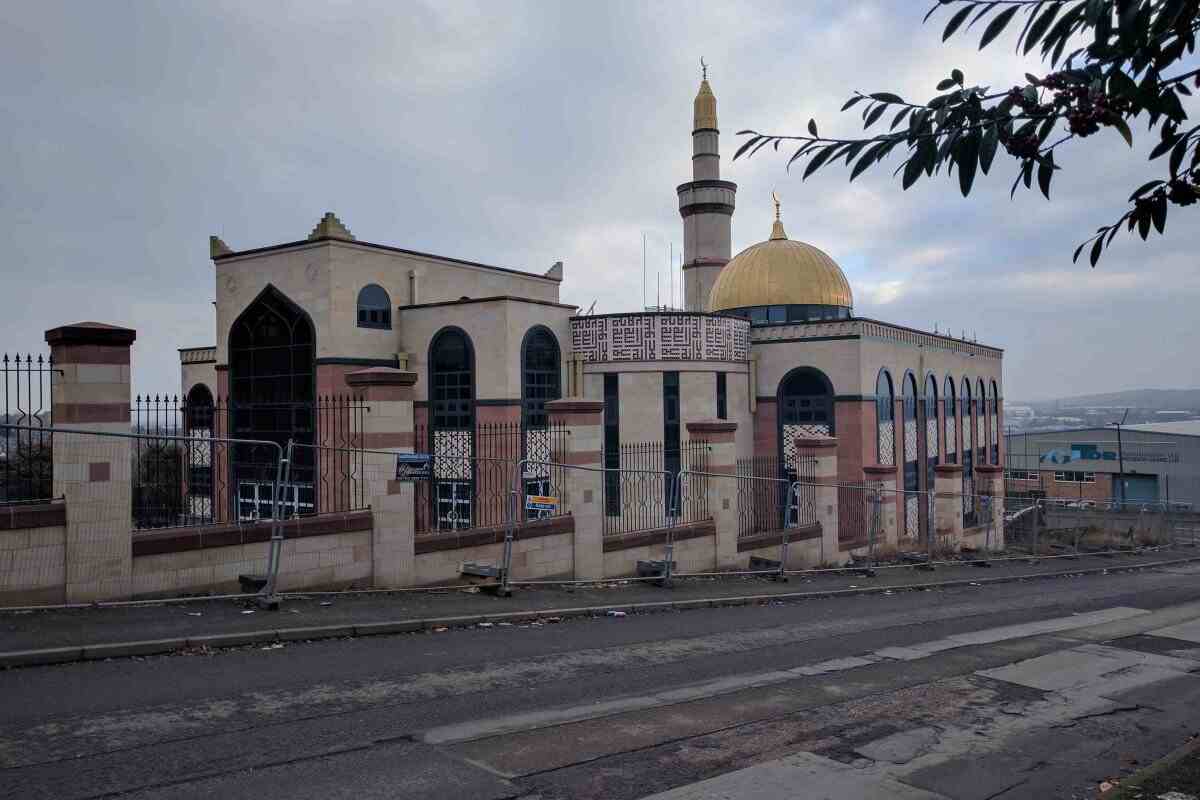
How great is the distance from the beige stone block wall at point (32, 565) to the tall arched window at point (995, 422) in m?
40.2

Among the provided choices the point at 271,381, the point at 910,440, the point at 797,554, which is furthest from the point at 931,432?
the point at 271,381

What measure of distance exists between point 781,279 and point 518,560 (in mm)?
24351

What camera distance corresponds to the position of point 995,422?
42.1 m

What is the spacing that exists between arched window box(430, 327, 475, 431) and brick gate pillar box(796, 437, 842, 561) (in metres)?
10.2

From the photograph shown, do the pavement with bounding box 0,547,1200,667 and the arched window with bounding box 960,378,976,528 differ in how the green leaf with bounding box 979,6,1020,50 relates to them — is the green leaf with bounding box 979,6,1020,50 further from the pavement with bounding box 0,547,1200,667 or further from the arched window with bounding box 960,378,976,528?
the arched window with bounding box 960,378,976,528

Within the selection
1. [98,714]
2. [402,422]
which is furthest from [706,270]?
[98,714]

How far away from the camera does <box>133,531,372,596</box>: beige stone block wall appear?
945 cm

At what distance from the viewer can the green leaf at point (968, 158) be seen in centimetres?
422

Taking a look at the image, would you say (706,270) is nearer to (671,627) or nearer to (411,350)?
(411,350)

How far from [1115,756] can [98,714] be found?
23.9 ft

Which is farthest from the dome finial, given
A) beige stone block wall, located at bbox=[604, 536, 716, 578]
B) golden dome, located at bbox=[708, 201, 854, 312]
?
beige stone block wall, located at bbox=[604, 536, 716, 578]

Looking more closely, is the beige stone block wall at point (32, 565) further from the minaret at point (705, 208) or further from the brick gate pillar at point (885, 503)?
the minaret at point (705, 208)

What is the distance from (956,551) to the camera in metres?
23.5

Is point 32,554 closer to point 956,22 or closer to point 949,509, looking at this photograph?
point 956,22
